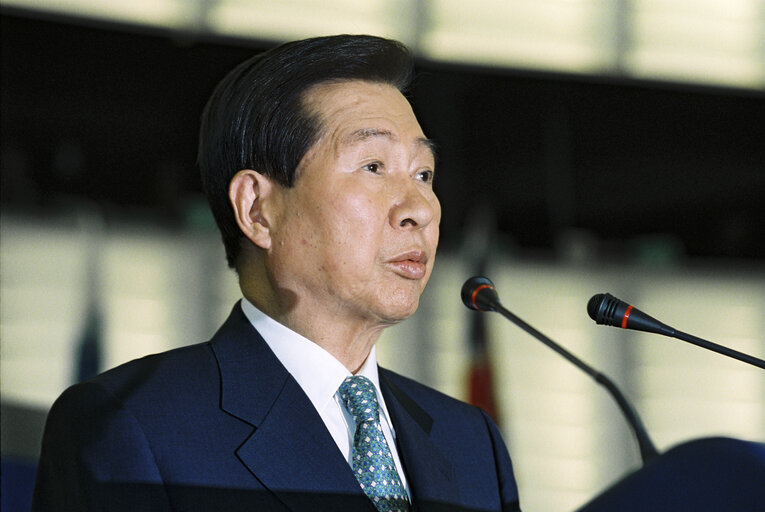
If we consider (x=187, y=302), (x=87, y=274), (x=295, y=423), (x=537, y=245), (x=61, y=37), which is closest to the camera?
(x=295, y=423)

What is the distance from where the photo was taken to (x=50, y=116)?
388 cm

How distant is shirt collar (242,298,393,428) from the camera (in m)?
1.47

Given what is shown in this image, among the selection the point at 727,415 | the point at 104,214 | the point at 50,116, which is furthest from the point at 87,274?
the point at 727,415

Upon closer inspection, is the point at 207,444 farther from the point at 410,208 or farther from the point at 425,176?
the point at 425,176

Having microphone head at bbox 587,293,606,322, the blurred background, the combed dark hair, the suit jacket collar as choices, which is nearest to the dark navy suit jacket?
the suit jacket collar

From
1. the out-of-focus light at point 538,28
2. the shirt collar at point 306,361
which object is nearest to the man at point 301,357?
the shirt collar at point 306,361

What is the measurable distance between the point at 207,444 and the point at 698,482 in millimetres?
794

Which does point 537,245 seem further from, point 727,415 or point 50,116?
point 50,116

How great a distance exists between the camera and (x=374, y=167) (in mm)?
1538

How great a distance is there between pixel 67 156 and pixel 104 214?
0.32 metres

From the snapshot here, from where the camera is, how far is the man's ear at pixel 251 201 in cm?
157

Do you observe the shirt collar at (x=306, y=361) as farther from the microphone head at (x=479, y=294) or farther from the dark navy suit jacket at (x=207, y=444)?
the microphone head at (x=479, y=294)

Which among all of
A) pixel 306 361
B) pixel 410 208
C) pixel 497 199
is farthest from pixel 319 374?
pixel 497 199

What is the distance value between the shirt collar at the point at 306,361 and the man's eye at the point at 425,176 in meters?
0.33
